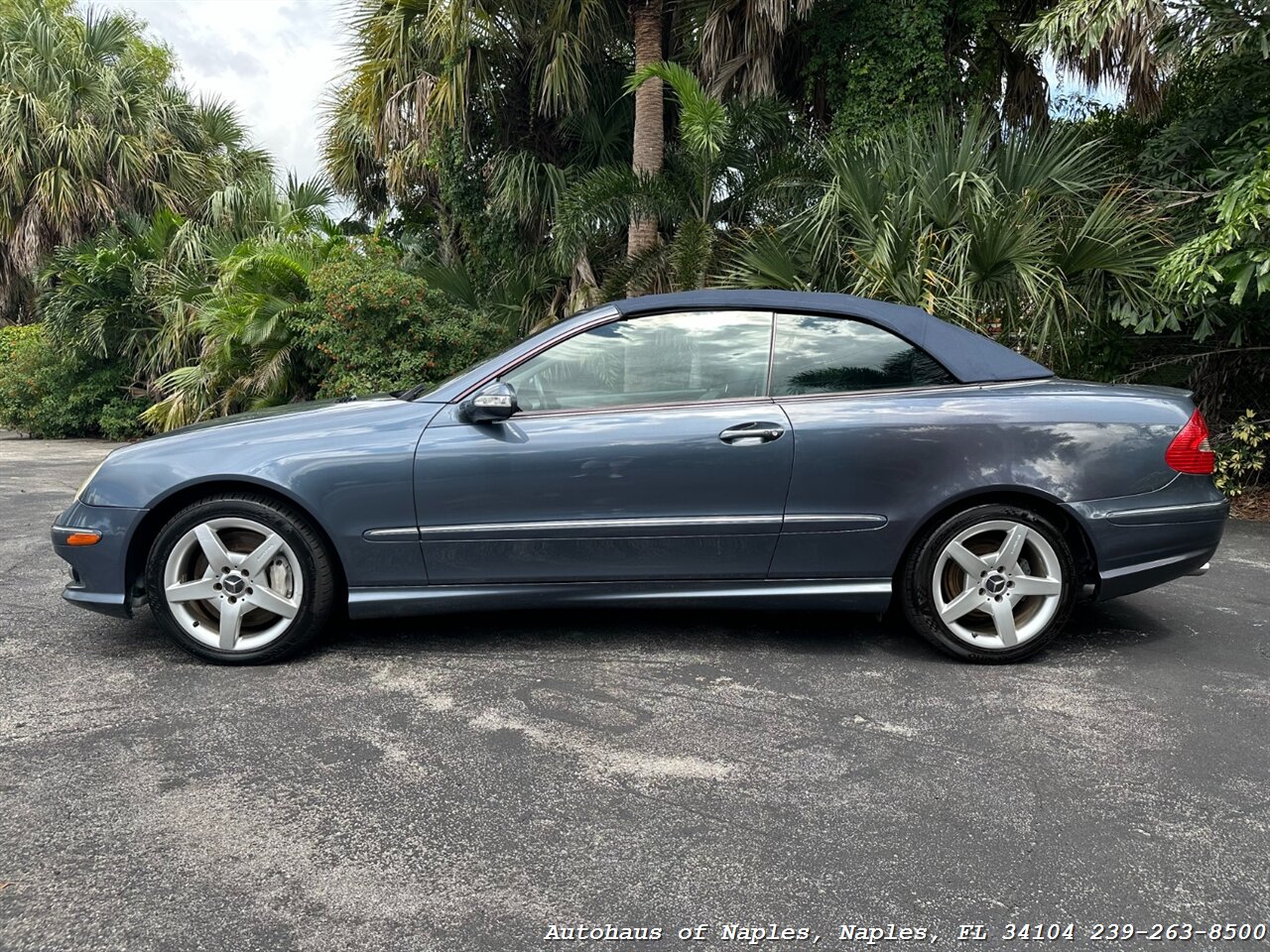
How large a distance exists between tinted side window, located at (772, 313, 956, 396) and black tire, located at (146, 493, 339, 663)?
1.92 m

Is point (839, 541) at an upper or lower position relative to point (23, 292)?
lower

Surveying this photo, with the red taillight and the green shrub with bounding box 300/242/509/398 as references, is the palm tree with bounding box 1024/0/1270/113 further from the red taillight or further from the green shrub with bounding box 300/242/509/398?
the green shrub with bounding box 300/242/509/398

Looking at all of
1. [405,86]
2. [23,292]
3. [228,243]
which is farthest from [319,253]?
[23,292]

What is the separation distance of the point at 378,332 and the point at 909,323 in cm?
755

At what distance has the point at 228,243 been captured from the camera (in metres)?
14.8

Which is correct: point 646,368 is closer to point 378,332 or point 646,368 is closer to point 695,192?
point 695,192

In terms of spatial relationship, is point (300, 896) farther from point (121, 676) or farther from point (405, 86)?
point (405, 86)

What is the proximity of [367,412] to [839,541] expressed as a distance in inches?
76.4

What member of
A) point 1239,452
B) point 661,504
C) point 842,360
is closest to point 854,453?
point 842,360

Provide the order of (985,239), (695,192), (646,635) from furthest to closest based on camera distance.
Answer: (695,192) → (985,239) → (646,635)

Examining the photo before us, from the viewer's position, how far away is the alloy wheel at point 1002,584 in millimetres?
3785

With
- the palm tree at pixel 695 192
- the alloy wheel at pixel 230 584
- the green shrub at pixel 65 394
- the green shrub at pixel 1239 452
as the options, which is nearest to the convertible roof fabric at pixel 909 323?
the alloy wheel at pixel 230 584

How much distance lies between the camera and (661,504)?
3.74 m

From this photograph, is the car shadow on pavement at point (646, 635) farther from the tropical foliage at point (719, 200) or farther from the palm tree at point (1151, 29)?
the palm tree at point (1151, 29)
